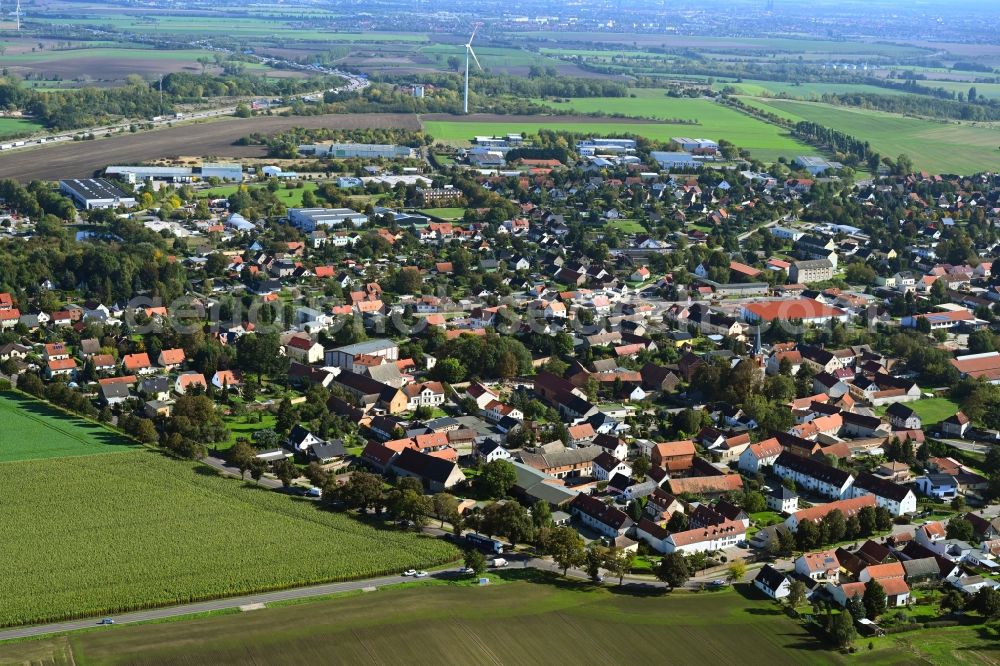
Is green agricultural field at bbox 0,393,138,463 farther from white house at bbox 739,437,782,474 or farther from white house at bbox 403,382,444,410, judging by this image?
white house at bbox 739,437,782,474

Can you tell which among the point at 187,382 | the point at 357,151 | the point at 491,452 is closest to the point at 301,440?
the point at 491,452

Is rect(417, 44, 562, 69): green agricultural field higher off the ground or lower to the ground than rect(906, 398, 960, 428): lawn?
higher

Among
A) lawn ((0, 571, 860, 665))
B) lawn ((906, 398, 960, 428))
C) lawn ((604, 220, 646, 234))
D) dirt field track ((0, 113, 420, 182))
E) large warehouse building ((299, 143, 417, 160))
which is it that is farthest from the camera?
large warehouse building ((299, 143, 417, 160))

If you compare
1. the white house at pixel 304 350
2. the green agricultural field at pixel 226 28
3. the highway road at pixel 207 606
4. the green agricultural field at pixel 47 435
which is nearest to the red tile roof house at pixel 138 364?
the green agricultural field at pixel 47 435

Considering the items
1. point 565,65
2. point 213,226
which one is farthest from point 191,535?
point 565,65

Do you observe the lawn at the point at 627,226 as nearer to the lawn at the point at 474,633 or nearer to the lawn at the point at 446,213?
the lawn at the point at 446,213

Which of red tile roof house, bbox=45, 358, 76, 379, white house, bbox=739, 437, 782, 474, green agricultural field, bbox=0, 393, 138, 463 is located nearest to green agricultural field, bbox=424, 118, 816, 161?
red tile roof house, bbox=45, 358, 76, 379
